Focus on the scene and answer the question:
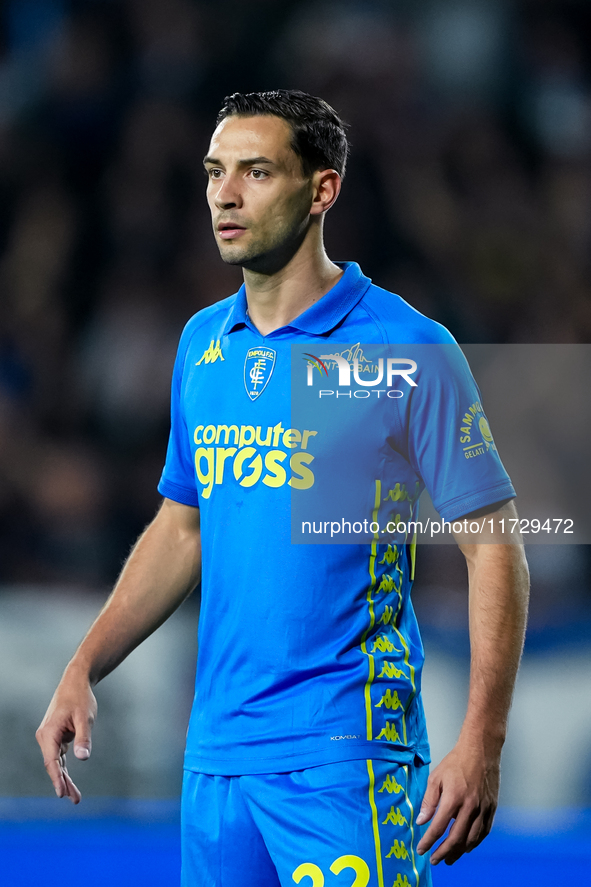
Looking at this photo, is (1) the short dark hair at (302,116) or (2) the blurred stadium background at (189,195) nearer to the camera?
(1) the short dark hair at (302,116)

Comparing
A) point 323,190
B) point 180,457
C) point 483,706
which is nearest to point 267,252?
point 323,190

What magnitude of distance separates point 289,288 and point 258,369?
16 cm

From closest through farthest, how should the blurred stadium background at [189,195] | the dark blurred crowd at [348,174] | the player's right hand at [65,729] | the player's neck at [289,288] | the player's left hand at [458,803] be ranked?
the player's left hand at [458,803]
the player's right hand at [65,729]
the player's neck at [289,288]
the blurred stadium background at [189,195]
the dark blurred crowd at [348,174]

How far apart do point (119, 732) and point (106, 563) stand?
765 millimetres

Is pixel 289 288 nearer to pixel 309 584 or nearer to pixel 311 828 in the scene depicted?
pixel 309 584

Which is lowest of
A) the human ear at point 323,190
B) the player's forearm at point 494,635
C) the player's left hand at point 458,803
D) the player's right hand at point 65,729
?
the player's left hand at point 458,803

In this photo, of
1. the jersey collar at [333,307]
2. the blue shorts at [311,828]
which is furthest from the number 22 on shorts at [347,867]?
the jersey collar at [333,307]

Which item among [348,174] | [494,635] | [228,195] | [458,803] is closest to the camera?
[458,803]

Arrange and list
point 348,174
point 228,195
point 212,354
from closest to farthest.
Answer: point 228,195 < point 212,354 < point 348,174

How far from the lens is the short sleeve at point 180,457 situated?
2029 mm

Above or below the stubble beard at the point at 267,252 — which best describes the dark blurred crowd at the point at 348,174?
above

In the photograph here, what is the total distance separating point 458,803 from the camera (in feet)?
5.04

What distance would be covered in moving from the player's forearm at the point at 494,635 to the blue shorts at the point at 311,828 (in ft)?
0.61

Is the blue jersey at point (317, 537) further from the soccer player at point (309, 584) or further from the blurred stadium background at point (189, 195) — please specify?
the blurred stadium background at point (189, 195)
